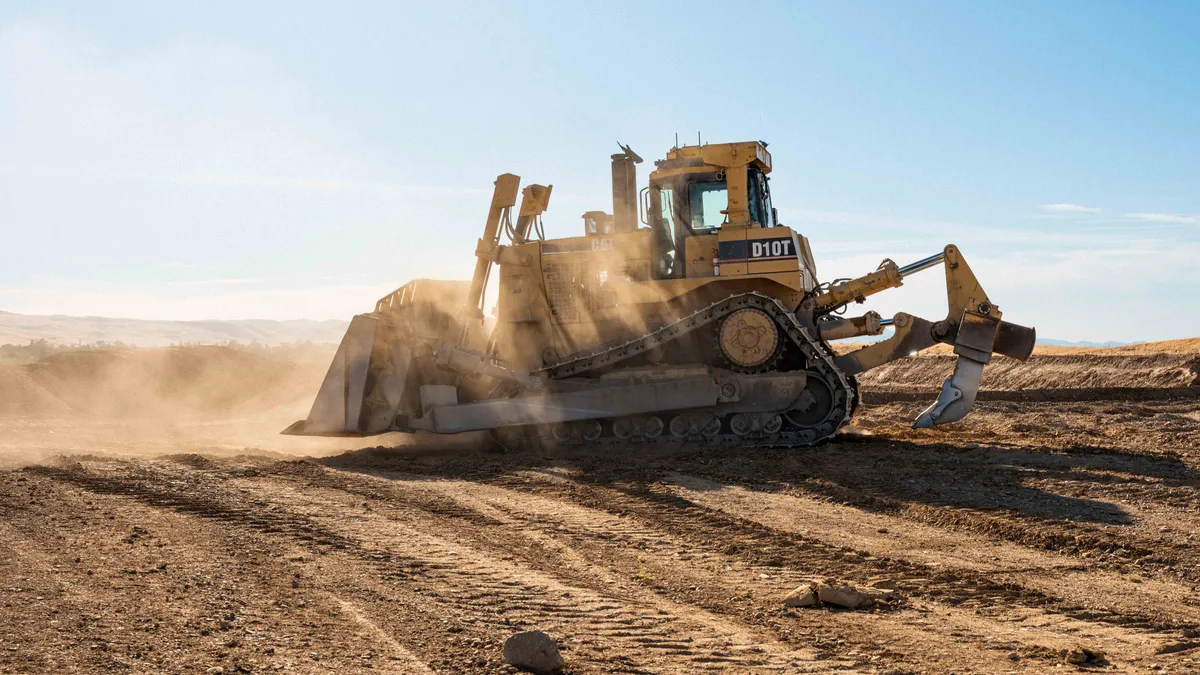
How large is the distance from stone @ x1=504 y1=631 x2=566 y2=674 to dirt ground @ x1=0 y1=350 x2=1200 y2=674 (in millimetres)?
85

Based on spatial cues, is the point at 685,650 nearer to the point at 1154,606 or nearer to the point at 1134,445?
the point at 1154,606

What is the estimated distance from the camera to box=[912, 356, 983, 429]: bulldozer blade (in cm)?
1434

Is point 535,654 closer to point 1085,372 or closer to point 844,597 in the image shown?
point 844,597

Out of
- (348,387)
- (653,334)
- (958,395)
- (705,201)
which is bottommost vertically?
(958,395)

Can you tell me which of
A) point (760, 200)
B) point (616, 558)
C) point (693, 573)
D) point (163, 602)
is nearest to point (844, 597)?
point (693, 573)

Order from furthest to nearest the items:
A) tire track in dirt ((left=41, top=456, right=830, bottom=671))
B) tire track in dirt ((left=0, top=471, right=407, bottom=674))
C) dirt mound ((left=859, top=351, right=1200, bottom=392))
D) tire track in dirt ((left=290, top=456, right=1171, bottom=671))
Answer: dirt mound ((left=859, top=351, right=1200, bottom=392))
tire track in dirt ((left=290, top=456, right=1171, bottom=671))
tire track in dirt ((left=41, top=456, right=830, bottom=671))
tire track in dirt ((left=0, top=471, right=407, bottom=674))

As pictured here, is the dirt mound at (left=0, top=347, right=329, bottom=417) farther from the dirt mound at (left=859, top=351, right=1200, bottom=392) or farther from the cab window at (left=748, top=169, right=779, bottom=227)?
the dirt mound at (left=859, top=351, right=1200, bottom=392)

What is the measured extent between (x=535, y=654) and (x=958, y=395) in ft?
34.2

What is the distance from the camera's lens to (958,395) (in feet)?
47.5

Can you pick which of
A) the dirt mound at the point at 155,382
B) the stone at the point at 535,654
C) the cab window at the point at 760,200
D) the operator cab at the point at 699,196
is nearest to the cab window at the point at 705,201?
the operator cab at the point at 699,196

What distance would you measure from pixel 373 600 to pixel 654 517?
3.54 meters

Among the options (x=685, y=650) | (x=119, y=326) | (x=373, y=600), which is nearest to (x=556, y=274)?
(x=373, y=600)

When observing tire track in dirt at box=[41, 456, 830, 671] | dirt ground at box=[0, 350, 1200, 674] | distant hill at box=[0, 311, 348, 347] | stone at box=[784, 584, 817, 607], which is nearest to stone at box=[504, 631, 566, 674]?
dirt ground at box=[0, 350, 1200, 674]

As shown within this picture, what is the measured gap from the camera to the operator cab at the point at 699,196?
1489 cm
